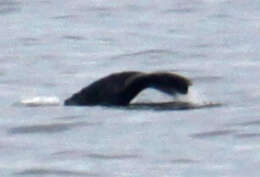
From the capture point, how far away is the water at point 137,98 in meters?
15.5

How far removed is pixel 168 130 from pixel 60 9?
10953 mm

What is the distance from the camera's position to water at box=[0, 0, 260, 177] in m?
15.5

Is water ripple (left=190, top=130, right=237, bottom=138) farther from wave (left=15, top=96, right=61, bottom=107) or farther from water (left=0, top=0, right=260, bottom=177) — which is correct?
wave (left=15, top=96, right=61, bottom=107)

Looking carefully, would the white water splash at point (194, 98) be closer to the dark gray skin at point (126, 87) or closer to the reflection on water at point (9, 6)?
the dark gray skin at point (126, 87)

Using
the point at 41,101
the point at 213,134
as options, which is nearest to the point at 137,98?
the point at 41,101

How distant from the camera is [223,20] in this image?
2542cm

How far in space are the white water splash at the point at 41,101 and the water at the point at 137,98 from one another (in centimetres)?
2

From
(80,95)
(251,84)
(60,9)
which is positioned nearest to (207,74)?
(251,84)

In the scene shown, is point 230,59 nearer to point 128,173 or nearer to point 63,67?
point 63,67

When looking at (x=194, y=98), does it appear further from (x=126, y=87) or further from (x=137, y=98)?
(x=126, y=87)

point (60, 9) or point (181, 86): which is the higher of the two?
point (181, 86)

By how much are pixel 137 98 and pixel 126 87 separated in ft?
2.91

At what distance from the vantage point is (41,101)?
60.3ft

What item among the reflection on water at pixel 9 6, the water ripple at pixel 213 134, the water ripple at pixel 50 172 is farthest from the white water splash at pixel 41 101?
the reflection on water at pixel 9 6
